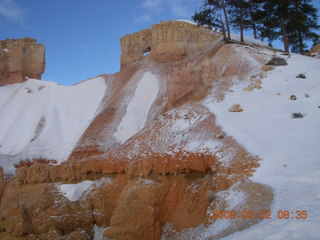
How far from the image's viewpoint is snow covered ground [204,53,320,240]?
15.6ft

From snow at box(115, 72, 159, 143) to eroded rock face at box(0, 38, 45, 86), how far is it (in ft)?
57.9

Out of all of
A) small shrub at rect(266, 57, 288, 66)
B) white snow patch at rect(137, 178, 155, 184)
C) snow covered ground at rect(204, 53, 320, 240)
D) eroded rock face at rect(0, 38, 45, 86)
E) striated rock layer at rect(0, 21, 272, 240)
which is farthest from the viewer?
eroded rock face at rect(0, 38, 45, 86)

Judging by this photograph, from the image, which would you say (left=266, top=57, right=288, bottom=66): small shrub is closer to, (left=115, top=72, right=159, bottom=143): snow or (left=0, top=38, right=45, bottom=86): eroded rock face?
(left=115, top=72, right=159, bottom=143): snow

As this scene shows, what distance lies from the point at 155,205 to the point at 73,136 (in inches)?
625

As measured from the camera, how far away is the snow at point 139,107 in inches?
874

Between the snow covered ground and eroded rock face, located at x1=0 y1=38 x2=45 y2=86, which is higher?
eroded rock face, located at x1=0 y1=38 x2=45 y2=86

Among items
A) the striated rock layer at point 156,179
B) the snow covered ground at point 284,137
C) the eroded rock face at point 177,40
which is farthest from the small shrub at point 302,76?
the eroded rock face at point 177,40

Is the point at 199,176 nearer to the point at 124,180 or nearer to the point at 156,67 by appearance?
the point at 124,180

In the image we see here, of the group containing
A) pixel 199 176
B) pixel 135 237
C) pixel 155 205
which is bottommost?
pixel 135 237

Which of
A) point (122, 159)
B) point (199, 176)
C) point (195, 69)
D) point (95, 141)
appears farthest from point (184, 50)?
point (199, 176)

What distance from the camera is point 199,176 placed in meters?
10.8
